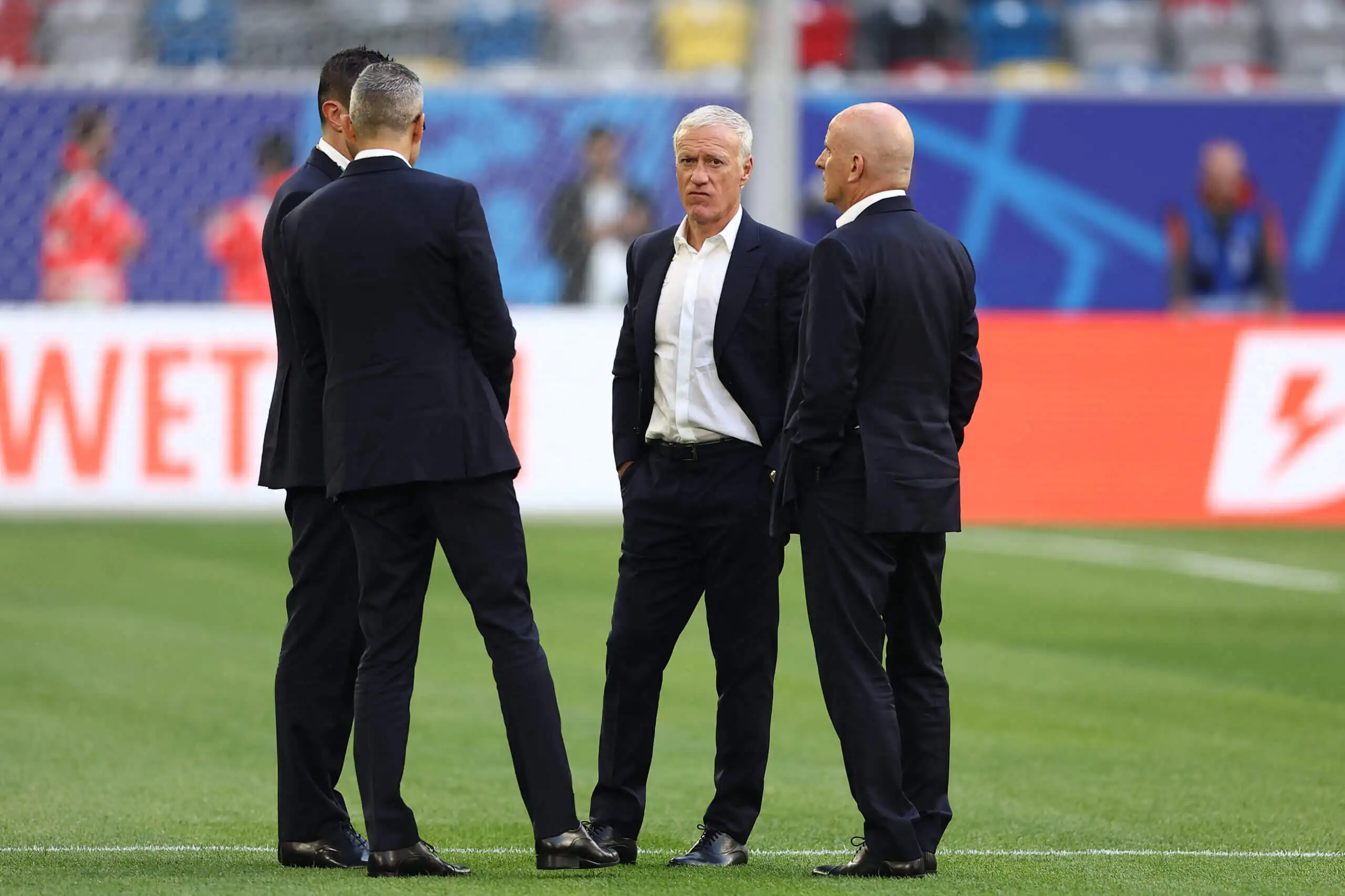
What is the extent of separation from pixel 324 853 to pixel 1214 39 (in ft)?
59.5

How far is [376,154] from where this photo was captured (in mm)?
5117

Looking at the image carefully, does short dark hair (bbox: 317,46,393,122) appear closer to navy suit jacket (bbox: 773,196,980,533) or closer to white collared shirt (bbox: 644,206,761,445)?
white collared shirt (bbox: 644,206,761,445)

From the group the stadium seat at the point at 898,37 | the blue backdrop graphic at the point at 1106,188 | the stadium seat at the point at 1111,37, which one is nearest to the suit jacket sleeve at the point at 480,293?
the blue backdrop graphic at the point at 1106,188

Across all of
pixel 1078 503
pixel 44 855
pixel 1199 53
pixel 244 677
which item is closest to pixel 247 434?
pixel 244 677

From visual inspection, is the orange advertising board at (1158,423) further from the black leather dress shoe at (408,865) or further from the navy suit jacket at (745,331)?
the black leather dress shoe at (408,865)

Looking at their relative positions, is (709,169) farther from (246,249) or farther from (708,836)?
(246,249)

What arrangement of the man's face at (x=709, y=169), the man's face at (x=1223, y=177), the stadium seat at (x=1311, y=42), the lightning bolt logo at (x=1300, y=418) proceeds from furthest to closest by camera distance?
the stadium seat at (x=1311, y=42)
the man's face at (x=1223, y=177)
the lightning bolt logo at (x=1300, y=418)
the man's face at (x=709, y=169)

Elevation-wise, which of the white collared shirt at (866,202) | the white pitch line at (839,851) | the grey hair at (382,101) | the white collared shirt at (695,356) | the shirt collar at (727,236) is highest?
the grey hair at (382,101)

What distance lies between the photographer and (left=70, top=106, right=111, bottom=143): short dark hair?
1553 centimetres

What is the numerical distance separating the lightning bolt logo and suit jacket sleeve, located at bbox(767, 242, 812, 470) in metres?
8.41

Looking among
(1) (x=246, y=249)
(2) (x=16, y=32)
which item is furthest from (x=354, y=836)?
(2) (x=16, y=32)

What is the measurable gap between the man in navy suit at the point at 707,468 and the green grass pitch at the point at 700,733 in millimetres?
312

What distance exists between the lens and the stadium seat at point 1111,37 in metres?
21.1

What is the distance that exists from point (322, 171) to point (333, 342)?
579mm
